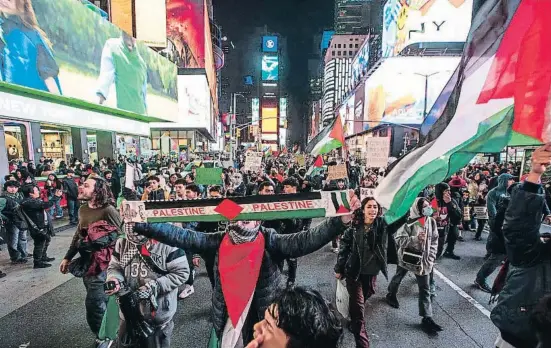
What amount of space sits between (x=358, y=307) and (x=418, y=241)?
155cm

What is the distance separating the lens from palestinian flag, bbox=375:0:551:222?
2121mm

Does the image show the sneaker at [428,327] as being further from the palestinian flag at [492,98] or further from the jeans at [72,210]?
the jeans at [72,210]

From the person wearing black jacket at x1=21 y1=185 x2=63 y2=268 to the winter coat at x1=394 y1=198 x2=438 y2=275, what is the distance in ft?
22.8

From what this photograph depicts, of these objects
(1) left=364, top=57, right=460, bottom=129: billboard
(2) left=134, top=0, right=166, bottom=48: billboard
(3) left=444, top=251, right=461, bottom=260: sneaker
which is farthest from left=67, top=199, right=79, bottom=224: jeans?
(1) left=364, top=57, right=460, bottom=129: billboard

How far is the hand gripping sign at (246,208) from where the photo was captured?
2541mm

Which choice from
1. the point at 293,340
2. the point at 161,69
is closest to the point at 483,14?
the point at 293,340

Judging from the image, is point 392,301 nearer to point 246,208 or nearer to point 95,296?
point 246,208

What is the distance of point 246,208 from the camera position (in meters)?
2.66

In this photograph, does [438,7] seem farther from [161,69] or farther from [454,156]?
[454,156]

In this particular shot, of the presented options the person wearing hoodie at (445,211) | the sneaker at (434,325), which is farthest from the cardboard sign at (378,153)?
the sneaker at (434,325)

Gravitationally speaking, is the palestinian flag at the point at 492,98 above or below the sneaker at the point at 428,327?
above

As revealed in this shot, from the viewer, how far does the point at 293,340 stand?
4.45 ft

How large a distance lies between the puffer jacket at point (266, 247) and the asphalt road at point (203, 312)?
98 cm

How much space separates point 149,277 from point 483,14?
11.1 feet
